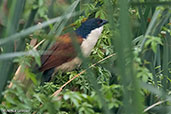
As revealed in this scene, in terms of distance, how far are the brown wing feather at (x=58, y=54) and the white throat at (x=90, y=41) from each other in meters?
0.09

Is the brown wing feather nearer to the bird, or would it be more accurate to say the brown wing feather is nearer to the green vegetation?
the bird

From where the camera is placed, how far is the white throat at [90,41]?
216 centimetres

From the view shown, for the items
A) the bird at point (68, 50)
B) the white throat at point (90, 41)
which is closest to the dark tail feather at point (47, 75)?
the bird at point (68, 50)

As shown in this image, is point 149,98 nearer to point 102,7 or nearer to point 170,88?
point 170,88

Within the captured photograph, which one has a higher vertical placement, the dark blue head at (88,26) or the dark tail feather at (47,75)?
the dark blue head at (88,26)

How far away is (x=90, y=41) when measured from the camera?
2.28m

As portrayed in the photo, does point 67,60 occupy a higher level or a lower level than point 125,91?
higher

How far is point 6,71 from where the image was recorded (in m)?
1.18

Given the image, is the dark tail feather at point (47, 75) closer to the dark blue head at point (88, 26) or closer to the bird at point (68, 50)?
the bird at point (68, 50)

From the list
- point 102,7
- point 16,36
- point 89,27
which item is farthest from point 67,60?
point 16,36

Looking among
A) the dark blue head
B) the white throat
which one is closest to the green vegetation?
the white throat

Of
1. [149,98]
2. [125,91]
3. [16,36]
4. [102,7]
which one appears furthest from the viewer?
[102,7]

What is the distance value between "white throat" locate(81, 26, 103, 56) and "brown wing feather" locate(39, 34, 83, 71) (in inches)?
3.5

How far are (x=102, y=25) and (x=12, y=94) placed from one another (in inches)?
50.6
